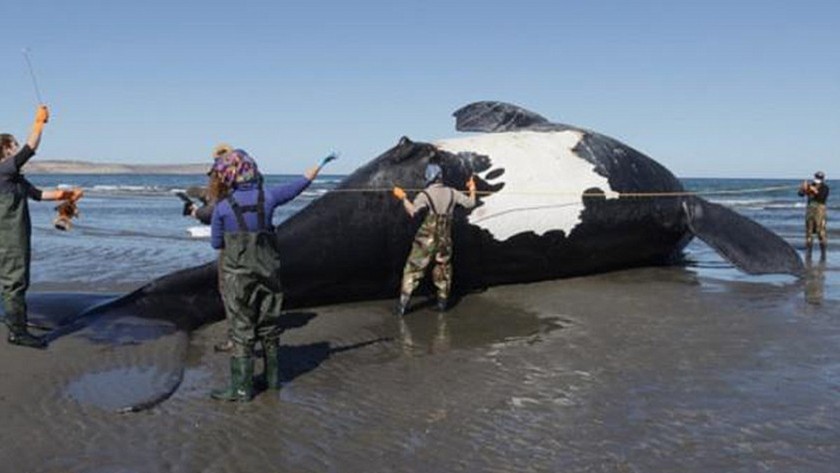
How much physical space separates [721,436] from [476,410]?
1.62 m

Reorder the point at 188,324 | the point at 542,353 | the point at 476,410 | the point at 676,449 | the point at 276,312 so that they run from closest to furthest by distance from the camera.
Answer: the point at 676,449
the point at 476,410
the point at 276,312
the point at 542,353
the point at 188,324

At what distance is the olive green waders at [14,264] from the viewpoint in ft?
23.0

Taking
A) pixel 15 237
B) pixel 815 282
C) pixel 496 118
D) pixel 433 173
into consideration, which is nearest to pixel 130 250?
pixel 496 118

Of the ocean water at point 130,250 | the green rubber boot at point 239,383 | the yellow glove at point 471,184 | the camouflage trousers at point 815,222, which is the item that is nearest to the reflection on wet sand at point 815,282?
the ocean water at point 130,250

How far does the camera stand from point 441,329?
8.67 meters

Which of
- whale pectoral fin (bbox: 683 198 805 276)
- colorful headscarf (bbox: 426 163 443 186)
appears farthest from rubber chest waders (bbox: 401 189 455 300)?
whale pectoral fin (bbox: 683 198 805 276)

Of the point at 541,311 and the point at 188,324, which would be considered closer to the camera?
the point at 188,324

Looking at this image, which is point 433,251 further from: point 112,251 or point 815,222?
point 815,222

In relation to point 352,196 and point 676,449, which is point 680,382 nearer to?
point 676,449

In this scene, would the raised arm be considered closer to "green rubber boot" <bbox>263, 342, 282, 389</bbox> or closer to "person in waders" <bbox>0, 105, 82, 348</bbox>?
"person in waders" <bbox>0, 105, 82, 348</bbox>

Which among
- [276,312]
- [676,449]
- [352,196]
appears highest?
[352,196]

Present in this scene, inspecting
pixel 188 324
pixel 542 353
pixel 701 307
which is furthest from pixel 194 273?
pixel 701 307

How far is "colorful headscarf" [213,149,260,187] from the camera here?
6.32 metres

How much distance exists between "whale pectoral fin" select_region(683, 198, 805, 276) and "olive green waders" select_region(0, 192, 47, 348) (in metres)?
8.50
